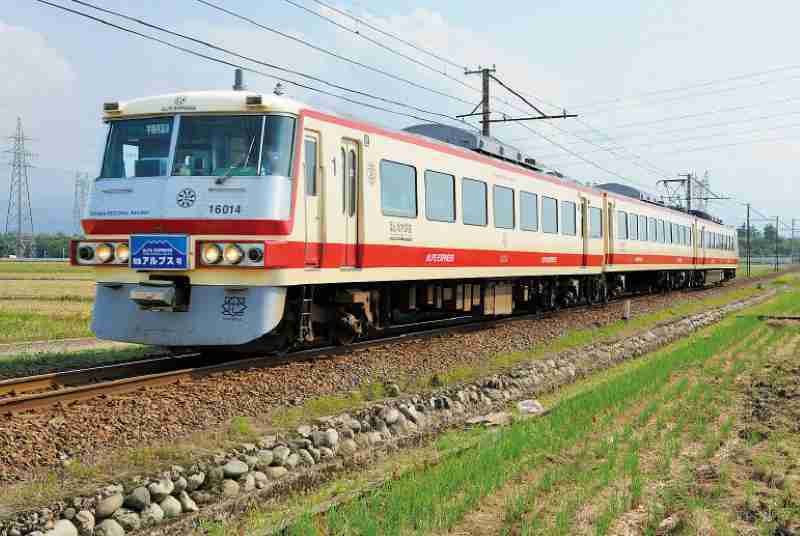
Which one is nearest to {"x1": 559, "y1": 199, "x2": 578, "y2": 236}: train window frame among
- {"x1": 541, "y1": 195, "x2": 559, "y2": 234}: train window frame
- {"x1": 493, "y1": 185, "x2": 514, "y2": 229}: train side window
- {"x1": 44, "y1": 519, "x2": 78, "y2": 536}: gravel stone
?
{"x1": 541, "y1": 195, "x2": 559, "y2": 234}: train window frame

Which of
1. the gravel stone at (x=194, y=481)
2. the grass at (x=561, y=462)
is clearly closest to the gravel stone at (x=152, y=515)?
the gravel stone at (x=194, y=481)

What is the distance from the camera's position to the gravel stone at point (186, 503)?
5.02 m

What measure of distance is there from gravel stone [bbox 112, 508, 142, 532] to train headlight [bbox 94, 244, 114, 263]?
5618mm

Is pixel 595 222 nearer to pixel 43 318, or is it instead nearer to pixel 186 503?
pixel 43 318

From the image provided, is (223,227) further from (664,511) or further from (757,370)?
(757,370)

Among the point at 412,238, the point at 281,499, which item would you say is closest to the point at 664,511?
the point at 281,499

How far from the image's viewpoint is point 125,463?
569cm

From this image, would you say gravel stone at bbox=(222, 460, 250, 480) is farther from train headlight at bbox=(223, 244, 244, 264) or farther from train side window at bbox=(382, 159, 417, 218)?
train side window at bbox=(382, 159, 417, 218)

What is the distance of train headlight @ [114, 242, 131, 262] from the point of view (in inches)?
382

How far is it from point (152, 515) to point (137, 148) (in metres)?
6.42

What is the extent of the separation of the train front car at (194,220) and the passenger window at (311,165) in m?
0.34

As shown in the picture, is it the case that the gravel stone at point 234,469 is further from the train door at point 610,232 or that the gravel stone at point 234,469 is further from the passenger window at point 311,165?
the train door at point 610,232

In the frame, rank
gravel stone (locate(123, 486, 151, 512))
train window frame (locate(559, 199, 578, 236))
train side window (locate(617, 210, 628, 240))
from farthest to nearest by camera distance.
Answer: train side window (locate(617, 210, 628, 240)) < train window frame (locate(559, 199, 578, 236)) < gravel stone (locate(123, 486, 151, 512))

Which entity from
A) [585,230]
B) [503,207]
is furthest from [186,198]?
[585,230]
